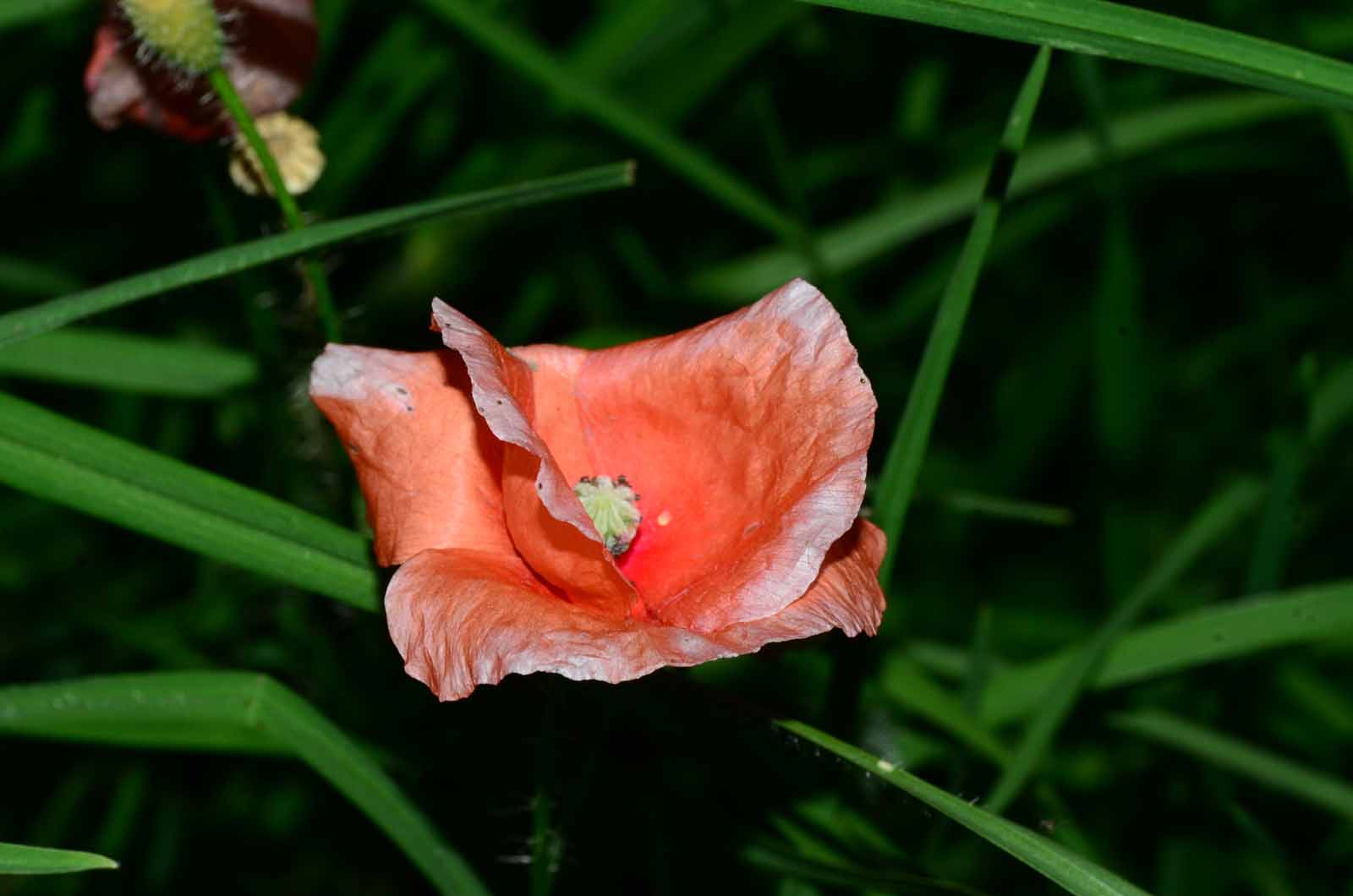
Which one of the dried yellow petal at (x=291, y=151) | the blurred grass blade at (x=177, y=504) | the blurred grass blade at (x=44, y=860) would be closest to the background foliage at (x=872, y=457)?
the blurred grass blade at (x=177, y=504)

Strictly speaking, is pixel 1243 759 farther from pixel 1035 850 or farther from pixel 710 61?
pixel 710 61

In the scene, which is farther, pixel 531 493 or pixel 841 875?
pixel 841 875

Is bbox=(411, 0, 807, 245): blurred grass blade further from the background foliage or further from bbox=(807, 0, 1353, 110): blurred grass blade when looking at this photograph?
bbox=(807, 0, 1353, 110): blurred grass blade

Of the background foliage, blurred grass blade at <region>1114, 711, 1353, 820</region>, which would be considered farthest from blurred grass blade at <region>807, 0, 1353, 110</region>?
blurred grass blade at <region>1114, 711, 1353, 820</region>

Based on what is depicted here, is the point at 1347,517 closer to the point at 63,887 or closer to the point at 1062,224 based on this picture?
the point at 1062,224

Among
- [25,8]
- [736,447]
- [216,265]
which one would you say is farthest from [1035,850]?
[25,8]

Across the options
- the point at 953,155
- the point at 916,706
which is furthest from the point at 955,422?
the point at 916,706
